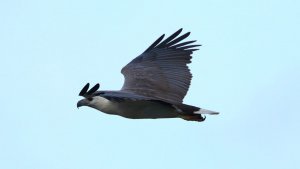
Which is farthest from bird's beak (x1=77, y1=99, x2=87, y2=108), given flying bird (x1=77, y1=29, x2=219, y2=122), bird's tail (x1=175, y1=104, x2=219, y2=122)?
bird's tail (x1=175, y1=104, x2=219, y2=122)

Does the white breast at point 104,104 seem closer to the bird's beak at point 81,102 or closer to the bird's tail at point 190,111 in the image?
the bird's beak at point 81,102

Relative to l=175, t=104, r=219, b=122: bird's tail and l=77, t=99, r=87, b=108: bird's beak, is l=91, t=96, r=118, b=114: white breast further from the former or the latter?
l=175, t=104, r=219, b=122: bird's tail

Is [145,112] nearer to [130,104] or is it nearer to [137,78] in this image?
[130,104]

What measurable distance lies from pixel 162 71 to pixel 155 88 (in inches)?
34.1

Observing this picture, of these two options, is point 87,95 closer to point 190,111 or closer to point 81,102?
point 81,102

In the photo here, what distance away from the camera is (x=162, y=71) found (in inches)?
699

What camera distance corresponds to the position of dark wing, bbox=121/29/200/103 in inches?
661

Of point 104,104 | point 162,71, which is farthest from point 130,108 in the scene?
point 162,71

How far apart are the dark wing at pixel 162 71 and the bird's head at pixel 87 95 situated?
155 centimetres

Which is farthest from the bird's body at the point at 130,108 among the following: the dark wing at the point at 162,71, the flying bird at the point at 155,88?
the dark wing at the point at 162,71

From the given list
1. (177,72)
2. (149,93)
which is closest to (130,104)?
(149,93)

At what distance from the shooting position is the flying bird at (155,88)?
14.9 m

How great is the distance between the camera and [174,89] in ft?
55.4

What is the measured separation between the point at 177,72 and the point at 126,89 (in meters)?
1.23
